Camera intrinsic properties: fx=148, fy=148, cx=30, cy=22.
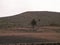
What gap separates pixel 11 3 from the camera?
1438 millimetres

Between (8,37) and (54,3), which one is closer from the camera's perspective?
(8,37)

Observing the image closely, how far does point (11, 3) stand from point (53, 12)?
0.42m

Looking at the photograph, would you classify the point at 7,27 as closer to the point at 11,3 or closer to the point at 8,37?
the point at 8,37

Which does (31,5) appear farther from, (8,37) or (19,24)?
(8,37)

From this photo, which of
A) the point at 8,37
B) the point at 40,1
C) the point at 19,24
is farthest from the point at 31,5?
the point at 8,37

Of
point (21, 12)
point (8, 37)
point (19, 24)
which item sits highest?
point (21, 12)

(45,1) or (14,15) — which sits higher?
(45,1)

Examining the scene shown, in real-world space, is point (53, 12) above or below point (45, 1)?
below

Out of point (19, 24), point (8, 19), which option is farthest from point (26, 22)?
point (8, 19)

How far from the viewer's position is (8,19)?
1407mm

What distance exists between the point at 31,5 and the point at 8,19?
265 millimetres

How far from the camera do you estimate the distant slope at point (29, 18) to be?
1397 millimetres

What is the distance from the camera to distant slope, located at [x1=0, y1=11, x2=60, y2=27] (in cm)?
140

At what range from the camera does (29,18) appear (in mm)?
1425
